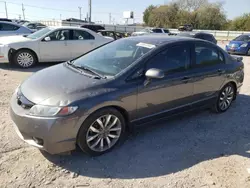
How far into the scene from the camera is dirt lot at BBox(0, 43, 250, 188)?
2.75 metres

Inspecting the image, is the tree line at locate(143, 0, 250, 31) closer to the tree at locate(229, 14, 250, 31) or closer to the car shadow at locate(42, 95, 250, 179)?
the tree at locate(229, 14, 250, 31)

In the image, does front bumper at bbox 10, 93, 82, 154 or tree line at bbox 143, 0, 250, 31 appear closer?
front bumper at bbox 10, 93, 82, 154

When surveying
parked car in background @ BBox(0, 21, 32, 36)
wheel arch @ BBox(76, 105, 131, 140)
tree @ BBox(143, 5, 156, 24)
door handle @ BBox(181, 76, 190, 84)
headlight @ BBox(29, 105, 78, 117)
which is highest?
tree @ BBox(143, 5, 156, 24)

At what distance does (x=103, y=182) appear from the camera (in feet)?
8.93

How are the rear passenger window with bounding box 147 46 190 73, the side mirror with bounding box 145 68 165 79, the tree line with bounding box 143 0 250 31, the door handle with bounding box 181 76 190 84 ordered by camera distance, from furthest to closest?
the tree line with bounding box 143 0 250 31, the door handle with bounding box 181 76 190 84, the rear passenger window with bounding box 147 46 190 73, the side mirror with bounding box 145 68 165 79

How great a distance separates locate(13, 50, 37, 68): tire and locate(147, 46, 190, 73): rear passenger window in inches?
233

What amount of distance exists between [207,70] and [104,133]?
7.27 feet

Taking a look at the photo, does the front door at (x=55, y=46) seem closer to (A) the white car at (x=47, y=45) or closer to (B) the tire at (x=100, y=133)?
(A) the white car at (x=47, y=45)

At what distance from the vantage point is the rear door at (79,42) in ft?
29.3

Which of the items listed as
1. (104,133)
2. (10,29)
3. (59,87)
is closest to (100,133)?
(104,133)

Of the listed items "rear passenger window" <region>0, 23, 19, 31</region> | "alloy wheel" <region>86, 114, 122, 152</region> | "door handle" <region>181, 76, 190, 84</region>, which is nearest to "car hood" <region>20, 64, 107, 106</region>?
"alloy wheel" <region>86, 114, 122, 152</region>

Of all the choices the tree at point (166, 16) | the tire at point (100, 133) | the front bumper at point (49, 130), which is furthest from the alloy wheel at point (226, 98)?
the tree at point (166, 16)

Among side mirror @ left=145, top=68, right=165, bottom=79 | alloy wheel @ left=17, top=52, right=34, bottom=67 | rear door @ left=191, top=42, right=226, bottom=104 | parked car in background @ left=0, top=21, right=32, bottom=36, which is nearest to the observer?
side mirror @ left=145, top=68, right=165, bottom=79

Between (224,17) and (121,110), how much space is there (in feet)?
180
